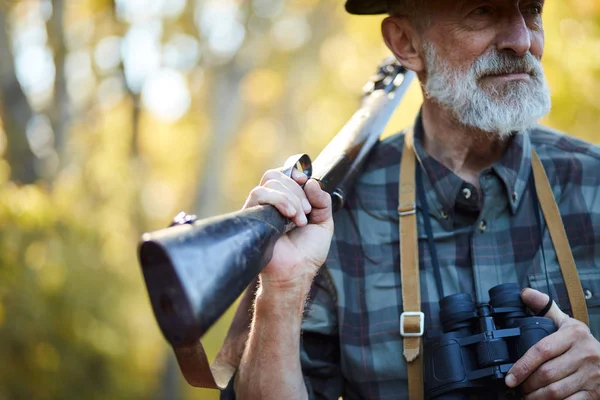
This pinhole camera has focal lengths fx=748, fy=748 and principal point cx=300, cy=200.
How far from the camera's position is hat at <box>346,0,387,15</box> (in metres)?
4.03

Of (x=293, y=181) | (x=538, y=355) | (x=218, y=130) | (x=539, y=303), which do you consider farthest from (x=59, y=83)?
(x=538, y=355)

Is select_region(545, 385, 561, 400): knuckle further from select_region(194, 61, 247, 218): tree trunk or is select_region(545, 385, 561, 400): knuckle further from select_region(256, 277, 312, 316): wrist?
select_region(194, 61, 247, 218): tree trunk

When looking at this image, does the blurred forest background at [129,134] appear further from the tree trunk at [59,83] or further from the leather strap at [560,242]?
the leather strap at [560,242]

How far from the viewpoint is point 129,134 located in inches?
724

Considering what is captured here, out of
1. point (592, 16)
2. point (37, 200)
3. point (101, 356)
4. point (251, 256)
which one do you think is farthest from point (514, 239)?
point (101, 356)

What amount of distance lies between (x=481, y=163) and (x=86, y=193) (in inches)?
337

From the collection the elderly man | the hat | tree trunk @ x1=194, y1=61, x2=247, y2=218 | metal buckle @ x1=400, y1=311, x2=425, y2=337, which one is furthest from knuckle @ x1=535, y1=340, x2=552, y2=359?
tree trunk @ x1=194, y1=61, x2=247, y2=218

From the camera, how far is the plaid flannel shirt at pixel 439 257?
3.32m

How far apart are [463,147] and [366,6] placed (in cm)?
98

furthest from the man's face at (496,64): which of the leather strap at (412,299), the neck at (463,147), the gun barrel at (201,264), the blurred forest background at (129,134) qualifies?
the blurred forest background at (129,134)

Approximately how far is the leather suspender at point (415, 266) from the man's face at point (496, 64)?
30 cm

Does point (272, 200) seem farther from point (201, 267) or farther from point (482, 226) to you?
point (482, 226)

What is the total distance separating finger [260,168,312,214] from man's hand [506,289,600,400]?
1.01 metres

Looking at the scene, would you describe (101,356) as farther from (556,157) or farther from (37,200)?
→ (556,157)
